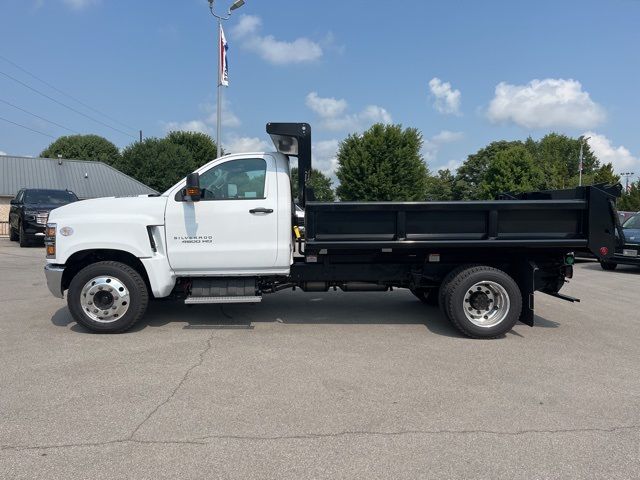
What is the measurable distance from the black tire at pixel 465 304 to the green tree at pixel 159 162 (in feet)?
144

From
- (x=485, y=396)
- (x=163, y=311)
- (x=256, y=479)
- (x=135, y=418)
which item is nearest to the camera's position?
(x=256, y=479)

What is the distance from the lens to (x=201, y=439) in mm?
3346

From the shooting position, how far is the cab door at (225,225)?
594 cm

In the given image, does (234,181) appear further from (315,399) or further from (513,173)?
(513,173)

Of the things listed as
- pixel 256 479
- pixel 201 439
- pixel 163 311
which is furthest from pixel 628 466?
pixel 163 311

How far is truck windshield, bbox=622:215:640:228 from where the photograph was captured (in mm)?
14018

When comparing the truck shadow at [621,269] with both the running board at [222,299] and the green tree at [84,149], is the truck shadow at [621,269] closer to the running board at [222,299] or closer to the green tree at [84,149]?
the running board at [222,299]

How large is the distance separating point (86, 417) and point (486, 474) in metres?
2.92

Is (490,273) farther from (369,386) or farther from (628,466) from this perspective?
(628,466)

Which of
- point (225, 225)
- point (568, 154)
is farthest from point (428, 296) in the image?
point (568, 154)

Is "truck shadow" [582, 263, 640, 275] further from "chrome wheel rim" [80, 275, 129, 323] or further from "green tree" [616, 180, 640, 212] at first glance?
"green tree" [616, 180, 640, 212]

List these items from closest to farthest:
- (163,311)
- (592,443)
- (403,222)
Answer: (592,443) → (403,222) → (163,311)

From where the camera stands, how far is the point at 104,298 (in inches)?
233

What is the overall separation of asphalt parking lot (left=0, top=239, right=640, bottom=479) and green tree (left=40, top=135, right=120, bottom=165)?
60.3 meters
